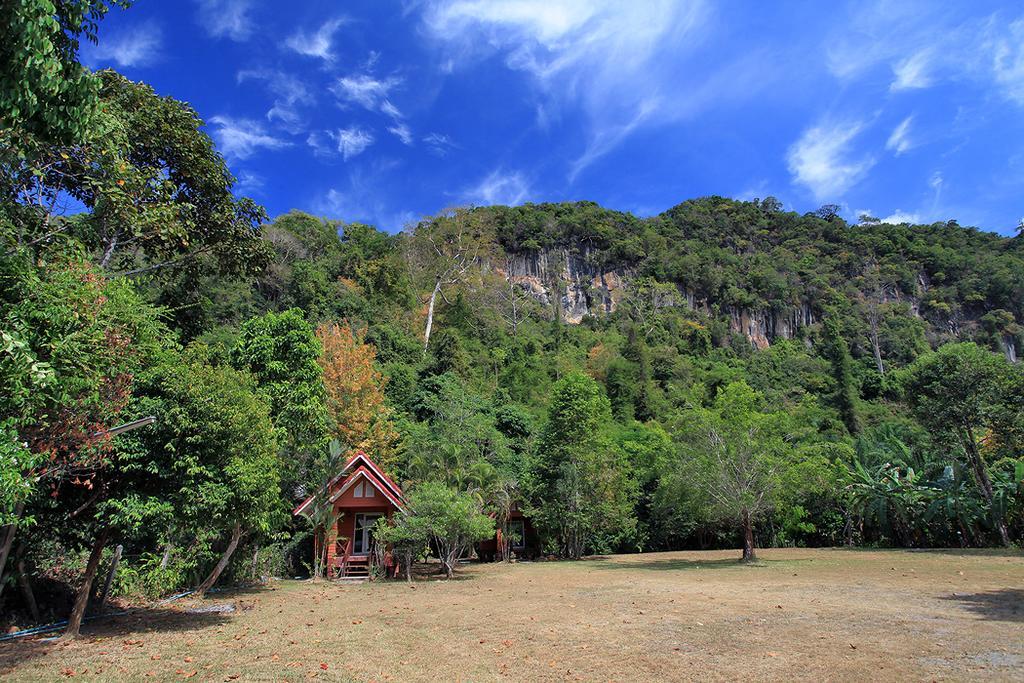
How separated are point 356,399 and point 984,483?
25.9 m

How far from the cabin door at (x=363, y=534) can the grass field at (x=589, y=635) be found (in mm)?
5845

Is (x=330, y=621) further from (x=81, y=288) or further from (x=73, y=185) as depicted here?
(x=73, y=185)

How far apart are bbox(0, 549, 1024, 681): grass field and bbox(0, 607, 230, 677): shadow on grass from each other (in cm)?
4

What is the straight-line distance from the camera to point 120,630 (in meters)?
8.69

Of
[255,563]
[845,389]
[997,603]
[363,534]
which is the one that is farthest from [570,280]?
[997,603]

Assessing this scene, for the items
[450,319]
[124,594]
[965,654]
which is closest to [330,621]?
[124,594]

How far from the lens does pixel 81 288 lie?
6320 mm

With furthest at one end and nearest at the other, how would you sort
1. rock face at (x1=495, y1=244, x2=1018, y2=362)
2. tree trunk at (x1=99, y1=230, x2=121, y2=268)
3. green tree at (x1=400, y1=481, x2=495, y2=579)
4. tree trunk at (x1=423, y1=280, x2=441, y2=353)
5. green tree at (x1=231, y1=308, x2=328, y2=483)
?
rock face at (x1=495, y1=244, x2=1018, y2=362)
tree trunk at (x1=423, y1=280, x2=441, y2=353)
green tree at (x1=231, y1=308, x2=328, y2=483)
green tree at (x1=400, y1=481, x2=495, y2=579)
tree trunk at (x1=99, y1=230, x2=121, y2=268)

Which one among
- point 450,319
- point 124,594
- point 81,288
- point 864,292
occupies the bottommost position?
point 124,594

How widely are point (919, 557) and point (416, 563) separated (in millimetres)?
18531

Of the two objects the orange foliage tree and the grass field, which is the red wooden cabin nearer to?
the orange foliage tree

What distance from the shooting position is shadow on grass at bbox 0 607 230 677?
690 centimetres

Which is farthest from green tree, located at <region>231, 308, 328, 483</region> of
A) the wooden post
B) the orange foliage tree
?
the wooden post

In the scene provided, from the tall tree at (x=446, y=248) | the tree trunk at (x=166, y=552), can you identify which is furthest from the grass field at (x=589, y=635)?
the tall tree at (x=446, y=248)
